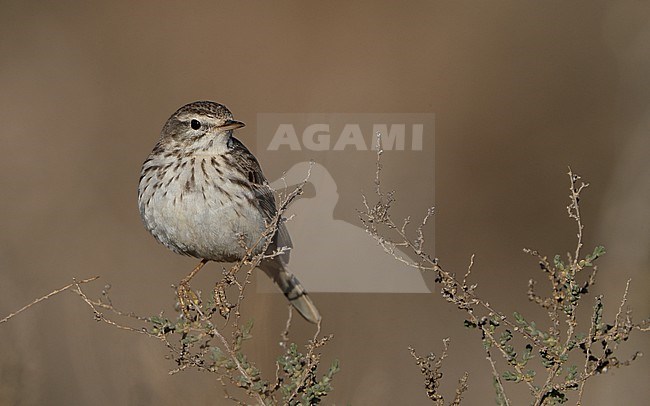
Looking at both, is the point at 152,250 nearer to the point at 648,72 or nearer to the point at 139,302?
the point at 139,302

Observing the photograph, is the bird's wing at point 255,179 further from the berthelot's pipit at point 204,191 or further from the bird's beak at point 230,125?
the bird's beak at point 230,125

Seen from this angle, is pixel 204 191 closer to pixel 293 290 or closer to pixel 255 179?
pixel 255 179

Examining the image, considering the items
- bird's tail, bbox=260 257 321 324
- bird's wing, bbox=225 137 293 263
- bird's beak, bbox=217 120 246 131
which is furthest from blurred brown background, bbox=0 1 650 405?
bird's beak, bbox=217 120 246 131

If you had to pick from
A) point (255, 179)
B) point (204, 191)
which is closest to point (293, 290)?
point (255, 179)

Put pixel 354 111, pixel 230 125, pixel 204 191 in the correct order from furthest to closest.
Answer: pixel 354 111 < pixel 230 125 < pixel 204 191

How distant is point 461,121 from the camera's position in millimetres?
8188

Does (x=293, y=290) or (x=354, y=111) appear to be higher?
(x=354, y=111)

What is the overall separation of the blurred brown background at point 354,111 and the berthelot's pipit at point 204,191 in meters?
1.91

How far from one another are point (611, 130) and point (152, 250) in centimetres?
398

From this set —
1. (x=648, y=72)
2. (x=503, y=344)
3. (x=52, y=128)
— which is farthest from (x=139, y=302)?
(x=648, y=72)

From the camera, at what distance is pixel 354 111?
7.74m

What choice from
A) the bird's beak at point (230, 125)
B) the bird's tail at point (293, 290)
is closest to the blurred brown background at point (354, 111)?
the bird's tail at point (293, 290)

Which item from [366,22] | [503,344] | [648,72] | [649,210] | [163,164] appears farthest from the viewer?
[366,22]

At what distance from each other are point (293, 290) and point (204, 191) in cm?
95
